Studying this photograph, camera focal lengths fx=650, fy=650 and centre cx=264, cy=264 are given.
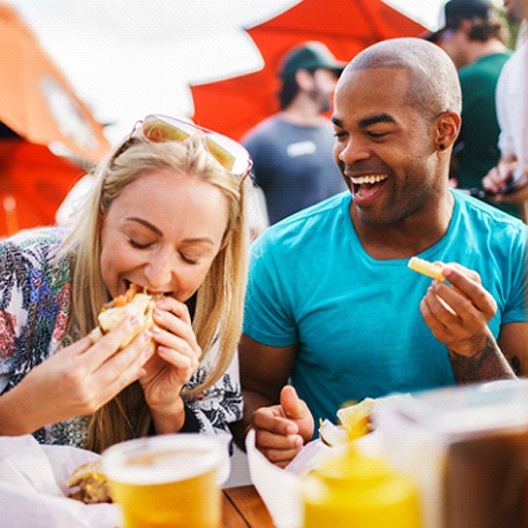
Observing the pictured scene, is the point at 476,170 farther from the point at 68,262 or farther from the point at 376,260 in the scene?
the point at 68,262

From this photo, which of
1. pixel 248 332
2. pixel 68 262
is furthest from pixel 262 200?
pixel 68 262

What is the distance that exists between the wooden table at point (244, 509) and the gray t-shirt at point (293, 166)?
1.20 metres

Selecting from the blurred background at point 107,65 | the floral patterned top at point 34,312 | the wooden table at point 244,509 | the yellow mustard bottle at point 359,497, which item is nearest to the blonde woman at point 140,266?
the floral patterned top at point 34,312

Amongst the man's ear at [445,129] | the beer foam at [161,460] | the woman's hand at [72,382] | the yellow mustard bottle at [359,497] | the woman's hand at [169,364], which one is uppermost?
the yellow mustard bottle at [359,497]

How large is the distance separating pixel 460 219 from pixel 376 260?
0.29 m

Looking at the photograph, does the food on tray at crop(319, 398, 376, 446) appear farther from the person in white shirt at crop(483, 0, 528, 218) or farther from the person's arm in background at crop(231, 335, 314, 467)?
the person in white shirt at crop(483, 0, 528, 218)

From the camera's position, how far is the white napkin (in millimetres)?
1157

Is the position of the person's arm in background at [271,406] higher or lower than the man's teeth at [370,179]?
lower

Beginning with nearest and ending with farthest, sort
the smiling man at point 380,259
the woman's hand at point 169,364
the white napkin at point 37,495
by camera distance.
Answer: the white napkin at point 37,495
the woman's hand at point 169,364
the smiling man at point 380,259

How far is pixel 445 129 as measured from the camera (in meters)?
1.99

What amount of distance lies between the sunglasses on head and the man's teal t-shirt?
0.49m

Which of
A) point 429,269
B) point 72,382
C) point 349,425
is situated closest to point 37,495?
point 72,382

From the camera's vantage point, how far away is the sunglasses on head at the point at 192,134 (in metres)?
1.58

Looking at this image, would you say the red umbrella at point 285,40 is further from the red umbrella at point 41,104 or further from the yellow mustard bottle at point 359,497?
the yellow mustard bottle at point 359,497
